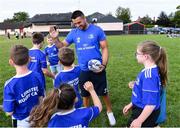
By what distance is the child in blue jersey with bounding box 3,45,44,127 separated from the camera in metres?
4.31

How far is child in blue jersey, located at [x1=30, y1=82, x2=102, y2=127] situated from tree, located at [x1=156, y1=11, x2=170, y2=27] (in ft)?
397

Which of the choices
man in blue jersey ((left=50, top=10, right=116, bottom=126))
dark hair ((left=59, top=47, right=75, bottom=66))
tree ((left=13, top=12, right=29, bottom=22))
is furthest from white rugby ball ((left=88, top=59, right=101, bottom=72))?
tree ((left=13, top=12, right=29, bottom=22))

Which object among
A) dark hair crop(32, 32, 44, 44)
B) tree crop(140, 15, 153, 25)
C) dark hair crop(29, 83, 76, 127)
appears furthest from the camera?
tree crop(140, 15, 153, 25)

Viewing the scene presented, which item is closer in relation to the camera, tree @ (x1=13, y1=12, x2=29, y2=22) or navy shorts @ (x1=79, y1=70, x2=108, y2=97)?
navy shorts @ (x1=79, y1=70, x2=108, y2=97)

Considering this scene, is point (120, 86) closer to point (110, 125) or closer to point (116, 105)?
point (116, 105)

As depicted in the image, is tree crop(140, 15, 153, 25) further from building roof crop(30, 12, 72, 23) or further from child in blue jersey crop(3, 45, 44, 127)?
child in blue jersey crop(3, 45, 44, 127)

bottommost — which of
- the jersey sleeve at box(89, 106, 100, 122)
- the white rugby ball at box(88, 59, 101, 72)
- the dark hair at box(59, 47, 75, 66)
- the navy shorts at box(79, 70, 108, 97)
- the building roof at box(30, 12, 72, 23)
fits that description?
the navy shorts at box(79, 70, 108, 97)

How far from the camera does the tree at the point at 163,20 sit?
122294 millimetres

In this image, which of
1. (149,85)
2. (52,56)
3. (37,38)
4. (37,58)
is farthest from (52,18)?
(149,85)

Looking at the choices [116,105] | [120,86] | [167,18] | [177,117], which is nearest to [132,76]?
[120,86]

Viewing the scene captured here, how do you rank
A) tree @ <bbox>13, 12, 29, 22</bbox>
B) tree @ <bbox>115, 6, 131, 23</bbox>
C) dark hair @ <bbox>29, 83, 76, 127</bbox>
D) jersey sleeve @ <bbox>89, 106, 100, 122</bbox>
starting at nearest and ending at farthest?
dark hair @ <bbox>29, 83, 76, 127</bbox>
jersey sleeve @ <bbox>89, 106, 100, 122</bbox>
tree @ <bbox>115, 6, 131, 23</bbox>
tree @ <bbox>13, 12, 29, 22</bbox>

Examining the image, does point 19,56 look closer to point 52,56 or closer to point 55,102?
point 55,102

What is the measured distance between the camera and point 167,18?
123312mm

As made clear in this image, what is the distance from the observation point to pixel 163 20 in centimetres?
12406
